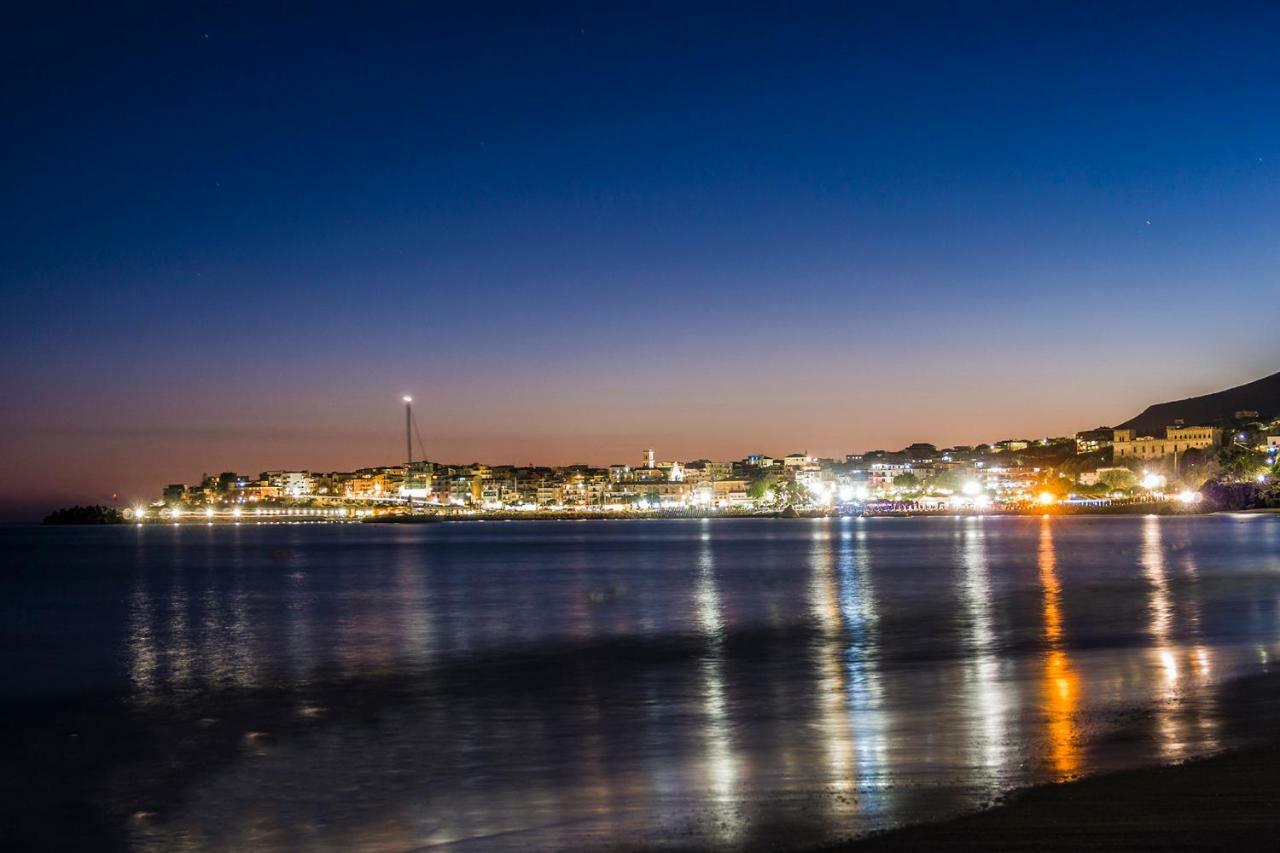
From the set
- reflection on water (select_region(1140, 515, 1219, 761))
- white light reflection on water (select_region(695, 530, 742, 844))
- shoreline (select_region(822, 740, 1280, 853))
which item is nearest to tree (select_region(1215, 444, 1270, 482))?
reflection on water (select_region(1140, 515, 1219, 761))

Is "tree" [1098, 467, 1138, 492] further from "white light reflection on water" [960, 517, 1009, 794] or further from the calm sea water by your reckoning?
"white light reflection on water" [960, 517, 1009, 794]

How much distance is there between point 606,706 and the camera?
48.7 ft

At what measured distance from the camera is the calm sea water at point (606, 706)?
29.0 ft

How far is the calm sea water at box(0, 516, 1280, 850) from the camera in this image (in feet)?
29.0

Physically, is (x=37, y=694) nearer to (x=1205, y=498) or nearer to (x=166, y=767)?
(x=166, y=767)

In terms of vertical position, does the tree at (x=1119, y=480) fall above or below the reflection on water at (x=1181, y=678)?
below

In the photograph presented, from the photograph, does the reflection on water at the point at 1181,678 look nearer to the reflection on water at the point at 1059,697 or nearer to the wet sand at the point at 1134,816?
the reflection on water at the point at 1059,697

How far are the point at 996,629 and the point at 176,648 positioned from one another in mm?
17156

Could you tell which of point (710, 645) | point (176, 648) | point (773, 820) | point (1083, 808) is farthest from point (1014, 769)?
point (176, 648)

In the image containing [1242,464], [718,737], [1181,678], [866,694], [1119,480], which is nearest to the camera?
[718,737]

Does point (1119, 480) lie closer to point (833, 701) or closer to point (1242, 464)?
point (1242, 464)

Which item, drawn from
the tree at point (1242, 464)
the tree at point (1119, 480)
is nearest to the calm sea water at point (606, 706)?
the tree at point (1242, 464)

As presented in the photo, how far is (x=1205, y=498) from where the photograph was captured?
13575 cm

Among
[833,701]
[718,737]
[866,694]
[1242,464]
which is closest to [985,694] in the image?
[866,694]
